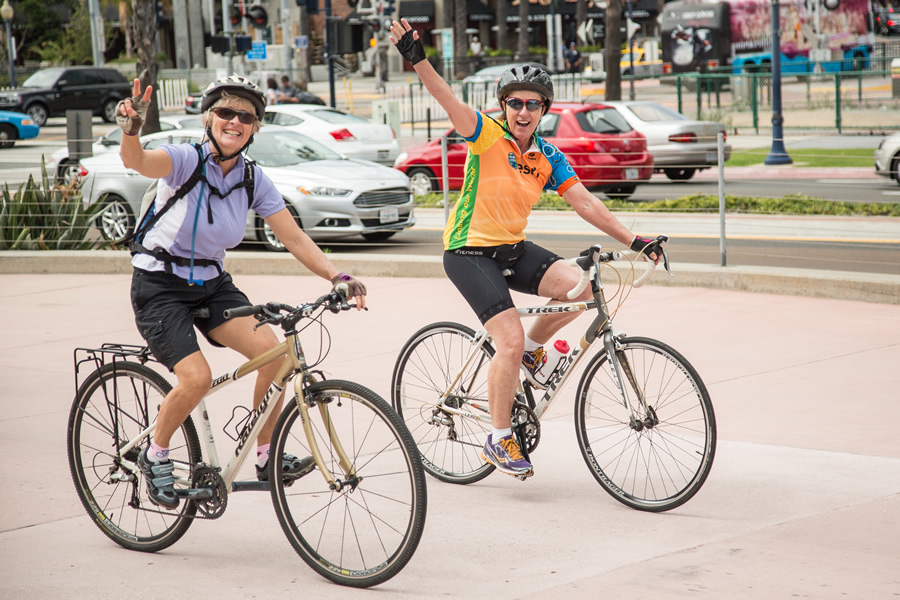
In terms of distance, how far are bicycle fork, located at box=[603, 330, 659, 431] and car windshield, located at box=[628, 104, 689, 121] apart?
16557 millimetres

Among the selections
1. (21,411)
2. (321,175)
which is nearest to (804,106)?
(321,175)

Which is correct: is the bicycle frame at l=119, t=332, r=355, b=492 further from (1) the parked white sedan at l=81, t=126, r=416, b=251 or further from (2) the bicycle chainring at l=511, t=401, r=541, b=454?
(1) the parked white sedan at l=81, t=126, r=416, b=251

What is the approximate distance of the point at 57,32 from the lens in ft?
205

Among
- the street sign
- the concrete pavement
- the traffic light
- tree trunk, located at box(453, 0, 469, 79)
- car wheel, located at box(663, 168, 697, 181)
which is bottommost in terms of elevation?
the concrete pavement

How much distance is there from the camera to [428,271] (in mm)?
11547

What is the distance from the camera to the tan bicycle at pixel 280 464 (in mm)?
4137

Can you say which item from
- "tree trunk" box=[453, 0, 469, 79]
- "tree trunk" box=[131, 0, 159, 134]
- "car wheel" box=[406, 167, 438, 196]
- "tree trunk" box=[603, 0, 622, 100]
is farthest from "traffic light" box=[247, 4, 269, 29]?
"tree trunk" box=[453, 0, 469, 79]

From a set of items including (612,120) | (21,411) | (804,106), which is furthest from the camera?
(804,106)

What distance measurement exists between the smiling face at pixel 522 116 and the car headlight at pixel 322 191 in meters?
8.70

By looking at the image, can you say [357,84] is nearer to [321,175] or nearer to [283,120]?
[283,120]

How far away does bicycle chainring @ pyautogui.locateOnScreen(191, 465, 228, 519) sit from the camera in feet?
14.5

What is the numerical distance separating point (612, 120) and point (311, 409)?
1633cm

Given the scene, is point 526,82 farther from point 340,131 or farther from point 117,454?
point 340,131

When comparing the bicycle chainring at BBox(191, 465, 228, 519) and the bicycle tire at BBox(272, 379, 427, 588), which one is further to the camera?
the bicycle chainring at BBox(191, 465, 228, 519)
